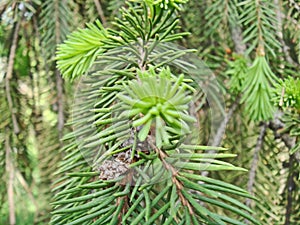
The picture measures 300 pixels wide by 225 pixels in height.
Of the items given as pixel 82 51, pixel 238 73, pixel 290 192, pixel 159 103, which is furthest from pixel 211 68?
pixel 159 103

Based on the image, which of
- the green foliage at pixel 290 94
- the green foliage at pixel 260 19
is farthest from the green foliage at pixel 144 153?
the green foliage at pixel 260 19

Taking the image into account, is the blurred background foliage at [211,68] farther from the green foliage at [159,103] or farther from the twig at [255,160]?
the green foliage at [159,103]

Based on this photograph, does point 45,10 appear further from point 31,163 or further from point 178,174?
point 178,174

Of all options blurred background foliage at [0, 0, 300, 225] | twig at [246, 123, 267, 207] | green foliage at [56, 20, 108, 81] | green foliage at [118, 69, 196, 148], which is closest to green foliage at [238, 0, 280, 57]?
blurred background foliage at [0, 0, 300, 225]

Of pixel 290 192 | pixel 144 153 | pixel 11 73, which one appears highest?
pixel 11 73

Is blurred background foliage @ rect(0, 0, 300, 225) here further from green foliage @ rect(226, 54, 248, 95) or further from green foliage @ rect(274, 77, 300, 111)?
green foliage @ rect(274, 77, 300, 111)

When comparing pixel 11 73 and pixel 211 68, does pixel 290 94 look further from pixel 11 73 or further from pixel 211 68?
pixel 11 73

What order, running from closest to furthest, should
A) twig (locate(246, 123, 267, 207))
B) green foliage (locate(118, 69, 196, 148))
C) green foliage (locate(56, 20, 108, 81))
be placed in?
green foliage (locate(118, 69, 196, 148)), green foliage (locate(56, 20, 108, 81)), twig (locate(246, 123, 267, 207))

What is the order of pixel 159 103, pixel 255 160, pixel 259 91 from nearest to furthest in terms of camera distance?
pixel 159 103 → pixel 259 91 → pixel 255 160
